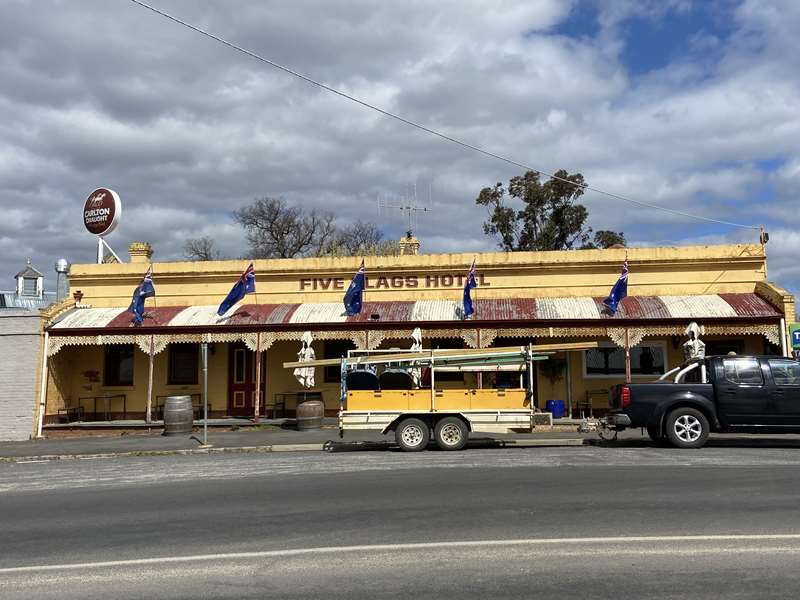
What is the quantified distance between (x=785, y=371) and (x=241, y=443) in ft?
39.0

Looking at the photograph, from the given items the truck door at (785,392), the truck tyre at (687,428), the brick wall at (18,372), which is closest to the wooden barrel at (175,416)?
the brick wall at (18,372)

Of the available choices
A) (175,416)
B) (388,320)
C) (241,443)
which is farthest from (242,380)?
(241,443)

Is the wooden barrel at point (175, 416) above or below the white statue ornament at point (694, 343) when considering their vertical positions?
Answer: below

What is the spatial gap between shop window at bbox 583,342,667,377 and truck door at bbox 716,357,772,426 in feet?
25.9

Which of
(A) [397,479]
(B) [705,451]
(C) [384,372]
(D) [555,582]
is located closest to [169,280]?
(C) [384,372]

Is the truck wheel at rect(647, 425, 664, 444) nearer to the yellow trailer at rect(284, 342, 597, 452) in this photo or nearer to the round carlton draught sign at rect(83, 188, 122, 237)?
the yellow trailer at rect(284, 342, 597, 452)

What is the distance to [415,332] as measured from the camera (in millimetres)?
19094

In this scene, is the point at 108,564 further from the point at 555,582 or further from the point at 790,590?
the point at 790,590

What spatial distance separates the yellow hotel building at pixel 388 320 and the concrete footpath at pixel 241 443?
299cm

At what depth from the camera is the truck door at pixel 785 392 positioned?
1326 centimetres

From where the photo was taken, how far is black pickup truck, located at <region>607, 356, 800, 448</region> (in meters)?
13.3

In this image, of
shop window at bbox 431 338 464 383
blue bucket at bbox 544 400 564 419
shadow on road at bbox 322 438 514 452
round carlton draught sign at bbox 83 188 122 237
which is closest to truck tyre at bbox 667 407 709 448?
shadow on road at bbox 322 438 514 452

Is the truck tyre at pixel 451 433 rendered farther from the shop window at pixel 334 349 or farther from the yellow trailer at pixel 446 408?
the shop window at pixel 334 349

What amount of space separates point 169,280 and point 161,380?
134 inches
